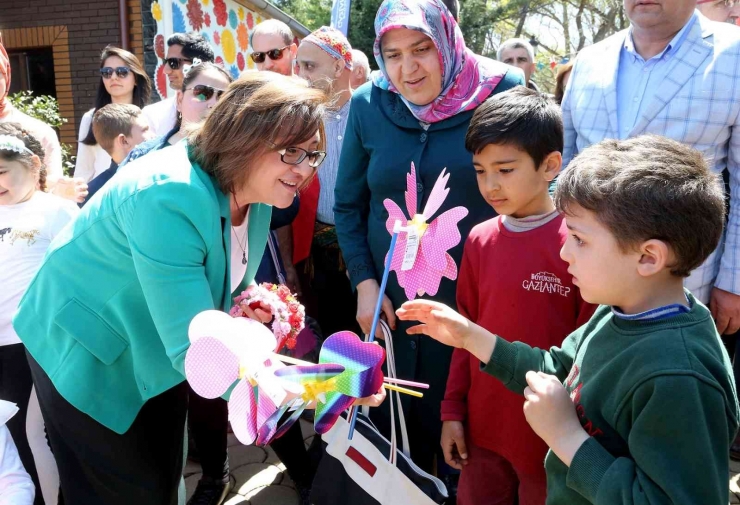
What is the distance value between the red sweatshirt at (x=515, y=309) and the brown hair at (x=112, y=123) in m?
2.44

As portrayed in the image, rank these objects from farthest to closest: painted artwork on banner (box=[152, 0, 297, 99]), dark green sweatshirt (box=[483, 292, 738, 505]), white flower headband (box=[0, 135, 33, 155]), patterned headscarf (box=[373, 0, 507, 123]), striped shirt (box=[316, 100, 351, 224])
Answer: painted artwork on banner (box=[152, 0, 297, 99]), striped shirt (box=[316, 100, 351, 224]), white flower headband (box=[0, 135, 33, 155]), patterned headscarf (box=[373, 0, 507, 123]), dark green sweatshirt (box=[483, 292, 738, 505])

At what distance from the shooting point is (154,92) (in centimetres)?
795

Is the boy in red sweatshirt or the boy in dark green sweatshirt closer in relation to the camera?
the boy in dark green sweatshirt

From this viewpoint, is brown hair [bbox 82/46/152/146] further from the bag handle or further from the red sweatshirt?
the red sweatshirt

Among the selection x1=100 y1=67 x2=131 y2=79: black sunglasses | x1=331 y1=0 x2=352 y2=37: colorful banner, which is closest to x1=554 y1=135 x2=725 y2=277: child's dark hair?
x1=100 y1=67 x2=131 y2=79: black sunglasses

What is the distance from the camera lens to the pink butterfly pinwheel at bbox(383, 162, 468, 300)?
1.60 metres

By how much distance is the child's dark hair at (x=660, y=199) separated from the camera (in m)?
1.20

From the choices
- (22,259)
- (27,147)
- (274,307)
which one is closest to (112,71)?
(27,147)

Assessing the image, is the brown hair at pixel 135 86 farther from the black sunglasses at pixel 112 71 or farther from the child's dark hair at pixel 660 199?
the child's dark hair at pixel 660 199

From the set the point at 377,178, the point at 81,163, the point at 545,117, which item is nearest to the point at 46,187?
the point at 81,163

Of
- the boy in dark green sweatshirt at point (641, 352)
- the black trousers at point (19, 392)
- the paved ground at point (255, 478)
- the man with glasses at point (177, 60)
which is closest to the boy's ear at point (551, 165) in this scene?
the boy in dark green sweatshirt at point (641, 352)

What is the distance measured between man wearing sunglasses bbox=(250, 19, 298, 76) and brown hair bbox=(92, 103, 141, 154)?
0.86 metres

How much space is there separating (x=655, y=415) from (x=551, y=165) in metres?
0.98

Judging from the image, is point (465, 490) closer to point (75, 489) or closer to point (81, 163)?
point (75, 489)
